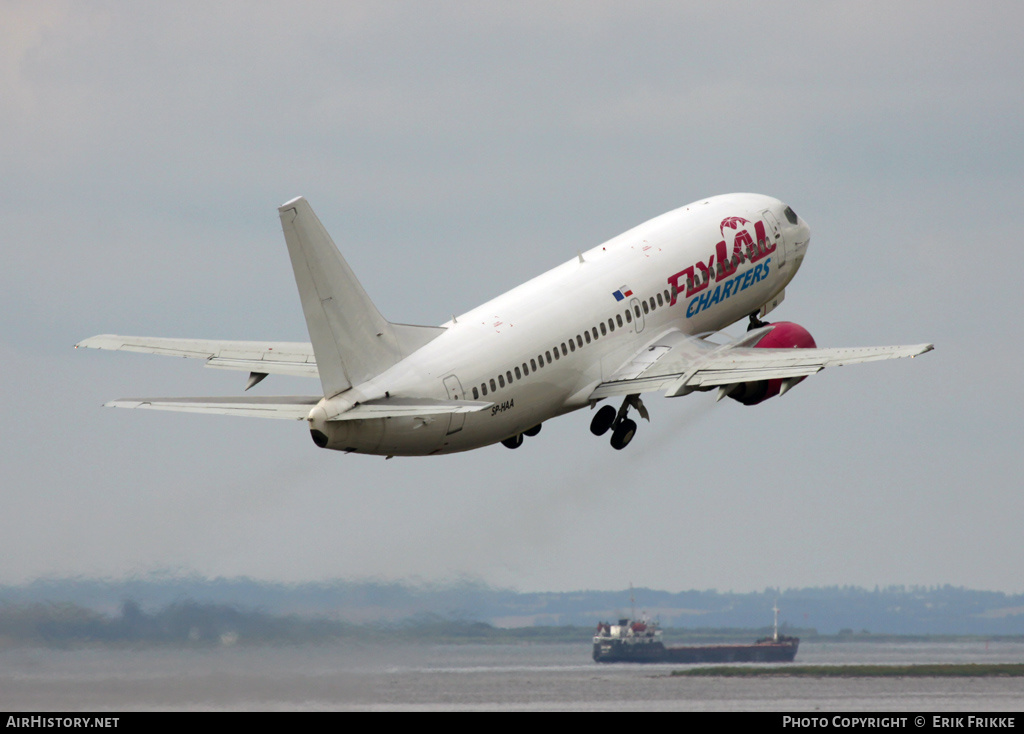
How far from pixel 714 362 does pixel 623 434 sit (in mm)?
4058

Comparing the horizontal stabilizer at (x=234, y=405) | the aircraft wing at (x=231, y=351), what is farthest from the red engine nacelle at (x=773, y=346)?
the horizontal stabilizer at (x=234, y=405)

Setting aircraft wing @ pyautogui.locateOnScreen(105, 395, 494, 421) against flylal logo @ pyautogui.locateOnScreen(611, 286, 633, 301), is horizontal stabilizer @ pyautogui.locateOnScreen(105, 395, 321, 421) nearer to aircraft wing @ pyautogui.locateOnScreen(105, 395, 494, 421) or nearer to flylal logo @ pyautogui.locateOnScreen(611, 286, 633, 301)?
aircraft wing @ pyautogui.locateOnScreen(105, 395, 494, 421)

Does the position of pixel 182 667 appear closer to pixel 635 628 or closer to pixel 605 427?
pixel 605 427

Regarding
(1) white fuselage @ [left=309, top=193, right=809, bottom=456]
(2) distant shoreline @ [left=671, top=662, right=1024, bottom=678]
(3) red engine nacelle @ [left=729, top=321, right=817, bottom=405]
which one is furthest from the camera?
(2) distant shoreline @ [left=671, top=662, right=1024, bottom=678]

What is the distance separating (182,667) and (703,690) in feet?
91.5

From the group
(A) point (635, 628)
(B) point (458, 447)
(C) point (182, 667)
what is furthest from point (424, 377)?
(A) point (635, 628)

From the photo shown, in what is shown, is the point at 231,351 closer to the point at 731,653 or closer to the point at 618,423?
the point at 618,423

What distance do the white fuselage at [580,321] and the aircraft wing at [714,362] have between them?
0.48 m

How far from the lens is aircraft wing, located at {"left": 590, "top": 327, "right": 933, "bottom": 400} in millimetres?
52688

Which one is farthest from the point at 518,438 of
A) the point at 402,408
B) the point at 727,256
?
the point at 402,408

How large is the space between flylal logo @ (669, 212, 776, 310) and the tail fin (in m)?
11.5

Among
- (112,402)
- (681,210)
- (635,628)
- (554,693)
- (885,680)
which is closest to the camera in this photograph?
(112,402)

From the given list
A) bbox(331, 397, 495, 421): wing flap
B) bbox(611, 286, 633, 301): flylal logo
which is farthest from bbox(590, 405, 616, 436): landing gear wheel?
bbox(331, 397, 495, 421): wing flap

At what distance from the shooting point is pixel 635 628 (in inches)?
3556
